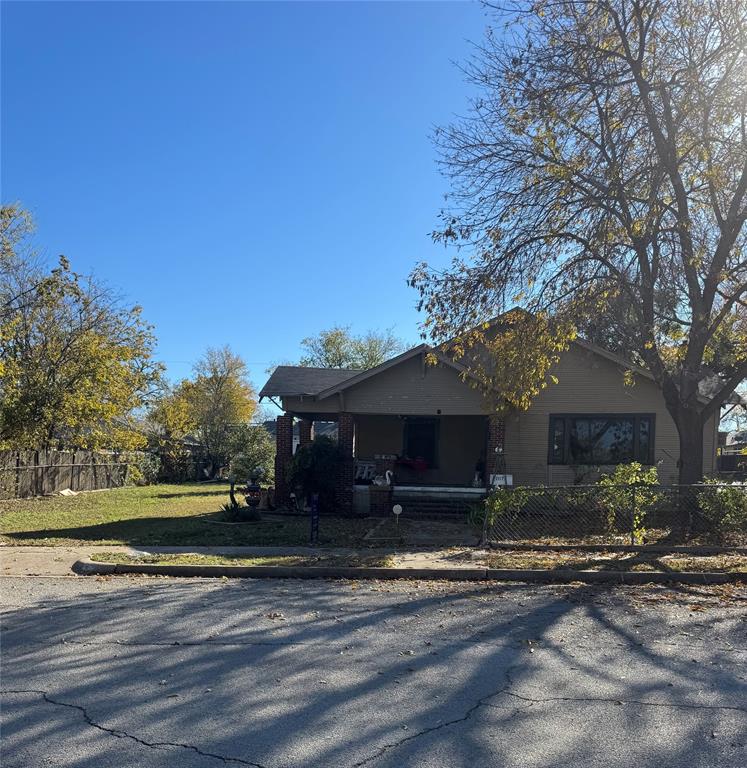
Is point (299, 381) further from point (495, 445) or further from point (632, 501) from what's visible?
point (632, 501)

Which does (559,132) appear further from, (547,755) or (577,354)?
(547,755)

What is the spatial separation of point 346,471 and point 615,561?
851cm

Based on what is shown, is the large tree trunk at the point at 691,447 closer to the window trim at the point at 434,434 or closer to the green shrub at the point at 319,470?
the green shrub at the point at 319,470

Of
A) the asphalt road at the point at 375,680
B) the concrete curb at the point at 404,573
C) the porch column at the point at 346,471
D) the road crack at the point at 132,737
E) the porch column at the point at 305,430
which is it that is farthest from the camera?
the porch column at the point at 305,430

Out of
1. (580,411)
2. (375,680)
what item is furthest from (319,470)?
(375,680)

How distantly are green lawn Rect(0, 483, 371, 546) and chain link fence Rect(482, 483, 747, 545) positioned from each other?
3009 millimetres

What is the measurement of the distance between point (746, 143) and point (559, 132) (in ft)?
10.1

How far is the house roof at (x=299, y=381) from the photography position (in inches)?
764

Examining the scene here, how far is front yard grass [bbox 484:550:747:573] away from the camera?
9.86 metres

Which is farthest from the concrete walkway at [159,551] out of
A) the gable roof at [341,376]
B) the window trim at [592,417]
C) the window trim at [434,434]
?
the window trim at [434,434]

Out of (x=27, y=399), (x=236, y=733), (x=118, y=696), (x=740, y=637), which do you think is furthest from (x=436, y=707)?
(x=27, y=399)

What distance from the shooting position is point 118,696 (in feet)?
16.4

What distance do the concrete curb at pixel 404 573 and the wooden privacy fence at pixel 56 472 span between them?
12.4m

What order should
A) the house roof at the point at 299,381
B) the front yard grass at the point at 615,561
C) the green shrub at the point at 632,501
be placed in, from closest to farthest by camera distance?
the front yard grass at the point at 615,561 → the green shrub at the point at 632,501 → the house roof at the point at 299,381
